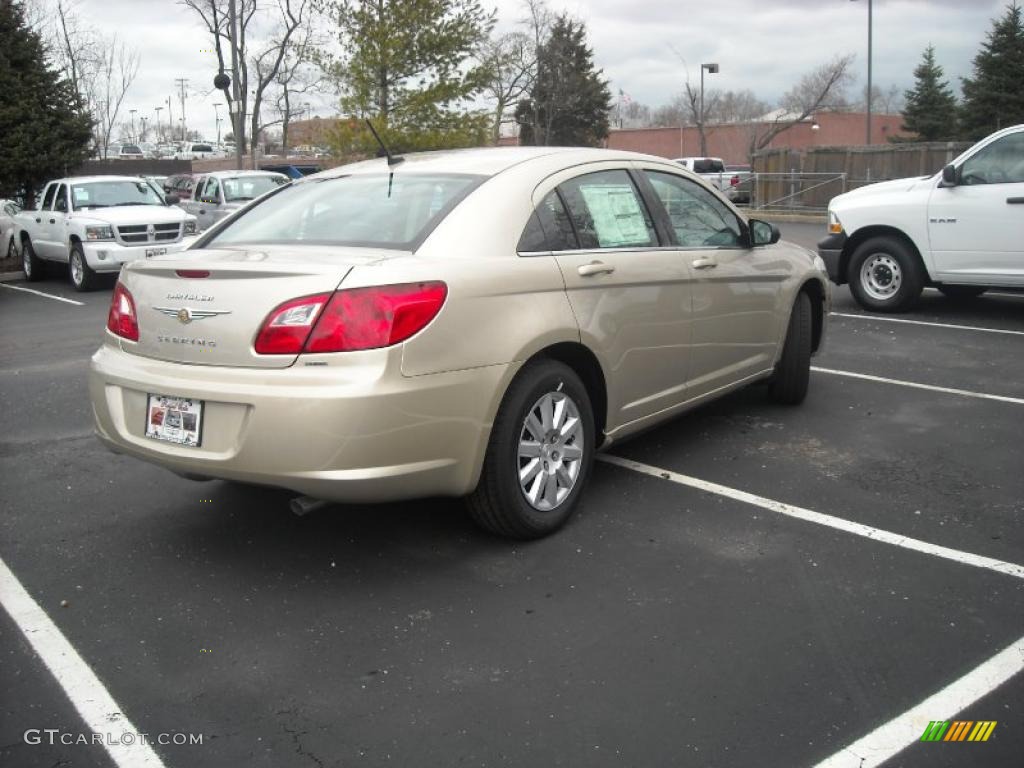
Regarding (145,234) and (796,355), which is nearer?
(796,355)

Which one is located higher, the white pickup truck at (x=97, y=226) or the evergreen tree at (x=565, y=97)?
the evergreen tree at (x=565, y=97)

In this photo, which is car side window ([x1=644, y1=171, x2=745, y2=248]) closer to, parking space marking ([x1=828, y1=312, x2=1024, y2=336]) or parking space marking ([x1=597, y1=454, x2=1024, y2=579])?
parking space marking ([x1=597, y1=454, x2=1024, y2=579])

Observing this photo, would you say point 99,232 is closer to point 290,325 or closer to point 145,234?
point 145,234

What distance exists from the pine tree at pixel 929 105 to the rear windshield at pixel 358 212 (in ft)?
158

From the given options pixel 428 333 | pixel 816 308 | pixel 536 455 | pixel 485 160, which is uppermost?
pixel 485 160

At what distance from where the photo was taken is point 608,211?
188 inches

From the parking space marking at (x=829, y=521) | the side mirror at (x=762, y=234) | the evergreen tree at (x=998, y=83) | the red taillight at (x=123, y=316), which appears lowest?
the parking space marking at (x=829, y=521)

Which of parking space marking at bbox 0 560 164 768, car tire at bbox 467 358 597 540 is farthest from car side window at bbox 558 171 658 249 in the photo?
parking space marking at bbox 0 560 164 768

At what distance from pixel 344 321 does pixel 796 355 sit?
3.63 metres

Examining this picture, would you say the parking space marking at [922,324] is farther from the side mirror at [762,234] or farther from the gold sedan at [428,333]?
the gold sedan at [428,333]

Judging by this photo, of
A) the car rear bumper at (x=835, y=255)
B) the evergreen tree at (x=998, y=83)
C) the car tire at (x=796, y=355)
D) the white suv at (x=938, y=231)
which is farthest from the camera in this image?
the evergreen tree at (x=998, y=83)

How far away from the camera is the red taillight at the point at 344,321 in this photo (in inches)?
141

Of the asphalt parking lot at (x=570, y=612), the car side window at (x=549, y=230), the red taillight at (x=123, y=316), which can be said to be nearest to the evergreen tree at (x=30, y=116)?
the asphalt parking lot at (x=570, y=612)

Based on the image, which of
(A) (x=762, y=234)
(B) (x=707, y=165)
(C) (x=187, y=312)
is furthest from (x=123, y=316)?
(B) (x=707, y=165)
